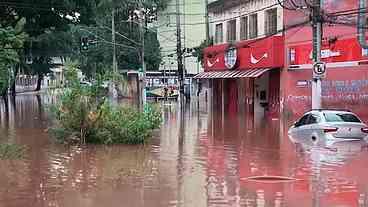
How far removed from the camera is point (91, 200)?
1239 centimetres

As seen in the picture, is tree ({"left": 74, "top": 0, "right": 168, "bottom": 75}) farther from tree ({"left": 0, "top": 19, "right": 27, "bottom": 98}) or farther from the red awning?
tree ({"left": 0, "top": 19, "right": 27, "bottom": 98})

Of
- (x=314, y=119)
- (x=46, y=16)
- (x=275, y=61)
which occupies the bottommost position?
(x=314, y=119)

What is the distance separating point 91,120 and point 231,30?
23935mm

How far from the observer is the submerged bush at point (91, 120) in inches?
898

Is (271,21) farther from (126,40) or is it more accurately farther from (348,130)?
(126,40)

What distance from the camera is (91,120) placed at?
74.5 ft

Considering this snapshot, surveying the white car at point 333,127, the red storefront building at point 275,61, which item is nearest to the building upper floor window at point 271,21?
the red storefront building at point 275,61

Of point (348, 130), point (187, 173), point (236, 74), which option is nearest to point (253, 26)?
point (236, 74)

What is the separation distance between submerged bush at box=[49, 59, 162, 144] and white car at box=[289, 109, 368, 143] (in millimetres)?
5987

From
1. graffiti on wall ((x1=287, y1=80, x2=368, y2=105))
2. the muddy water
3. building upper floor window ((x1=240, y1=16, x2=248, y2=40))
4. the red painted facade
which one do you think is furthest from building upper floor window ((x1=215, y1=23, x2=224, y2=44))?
the muddy water

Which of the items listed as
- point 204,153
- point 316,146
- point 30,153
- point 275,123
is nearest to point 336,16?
point 275,123

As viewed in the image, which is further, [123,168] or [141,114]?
[141,114]

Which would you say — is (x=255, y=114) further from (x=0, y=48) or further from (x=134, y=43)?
(x=134, y=43)

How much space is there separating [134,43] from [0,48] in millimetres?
46530
